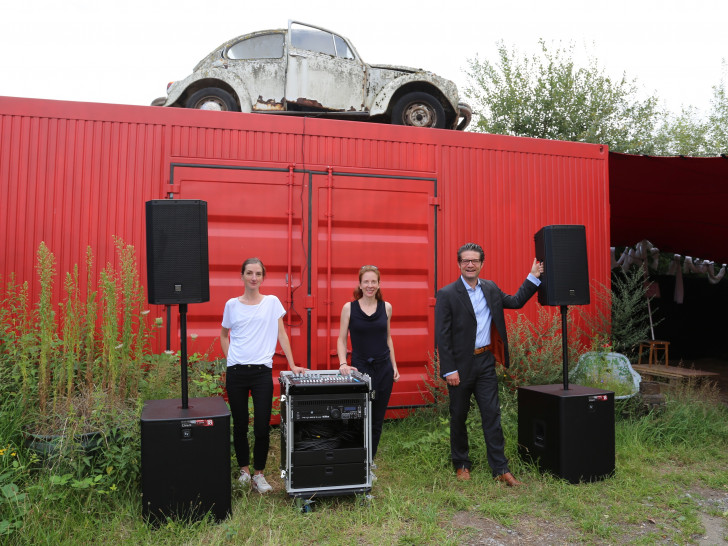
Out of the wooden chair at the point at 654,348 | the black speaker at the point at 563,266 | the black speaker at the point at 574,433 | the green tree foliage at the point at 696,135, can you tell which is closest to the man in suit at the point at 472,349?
the black speaker at the point at 563,266

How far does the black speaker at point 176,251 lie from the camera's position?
330 centimetres

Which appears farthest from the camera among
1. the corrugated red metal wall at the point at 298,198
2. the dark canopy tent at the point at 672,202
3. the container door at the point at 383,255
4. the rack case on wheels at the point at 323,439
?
the dark canopy tent at the point at 672,202

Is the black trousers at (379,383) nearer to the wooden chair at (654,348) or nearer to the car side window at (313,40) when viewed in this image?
the car side window at (313,40)

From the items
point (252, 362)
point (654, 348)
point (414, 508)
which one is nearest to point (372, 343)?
point (252, 362)

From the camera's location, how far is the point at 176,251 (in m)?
3.36

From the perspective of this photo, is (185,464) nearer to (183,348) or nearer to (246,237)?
(183,348)

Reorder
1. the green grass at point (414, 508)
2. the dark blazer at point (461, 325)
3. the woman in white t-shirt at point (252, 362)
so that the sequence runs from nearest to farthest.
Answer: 1. the green grass at point (414, 508)
2. the woman in white t-shirt at point (252, 362)
3. the dark blazer at point (461, 325)

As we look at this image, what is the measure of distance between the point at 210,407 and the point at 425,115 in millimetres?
4502

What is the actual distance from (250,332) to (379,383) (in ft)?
3.37

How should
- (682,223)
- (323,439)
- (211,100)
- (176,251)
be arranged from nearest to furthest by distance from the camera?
1. (176,251)
2. (323,439)
3. (211,100)
4. (682,223)

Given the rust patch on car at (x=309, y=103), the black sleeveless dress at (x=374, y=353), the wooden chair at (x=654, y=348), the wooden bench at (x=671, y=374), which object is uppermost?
the rust patch on car at (x=309, y=103)

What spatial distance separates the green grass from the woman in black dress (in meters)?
0.61

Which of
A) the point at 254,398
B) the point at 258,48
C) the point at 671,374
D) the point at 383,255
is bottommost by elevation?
the point at 671,374

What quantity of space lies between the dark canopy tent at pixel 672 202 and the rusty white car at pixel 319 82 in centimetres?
229
